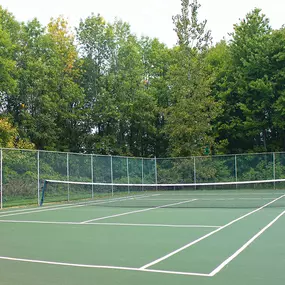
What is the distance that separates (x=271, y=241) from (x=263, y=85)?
23.4 meters

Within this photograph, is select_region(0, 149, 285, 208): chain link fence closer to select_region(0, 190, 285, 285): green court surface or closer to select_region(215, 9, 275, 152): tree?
select_region(0, 190, 285, 285): green court surface

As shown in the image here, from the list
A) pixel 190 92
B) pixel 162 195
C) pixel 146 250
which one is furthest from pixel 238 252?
pixel 190 92

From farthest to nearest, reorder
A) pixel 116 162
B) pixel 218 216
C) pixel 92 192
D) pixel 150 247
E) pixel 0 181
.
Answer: pixel 116 162, pixel 92 192, pixel 0 181, pixel 218 216, pixel 150 247

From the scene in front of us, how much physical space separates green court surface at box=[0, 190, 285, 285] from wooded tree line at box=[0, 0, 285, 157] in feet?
57.8

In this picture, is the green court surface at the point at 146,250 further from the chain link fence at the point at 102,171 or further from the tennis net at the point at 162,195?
the chain link fence at the point at 102,171

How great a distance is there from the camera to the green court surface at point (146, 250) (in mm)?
4816

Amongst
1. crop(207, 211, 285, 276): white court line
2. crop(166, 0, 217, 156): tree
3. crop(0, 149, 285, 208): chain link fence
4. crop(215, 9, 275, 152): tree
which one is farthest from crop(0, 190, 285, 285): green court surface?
crop(215, 9, 275, 152): tree

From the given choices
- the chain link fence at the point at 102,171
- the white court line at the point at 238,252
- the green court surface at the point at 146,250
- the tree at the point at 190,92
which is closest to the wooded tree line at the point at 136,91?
the tree at the point at 190,92

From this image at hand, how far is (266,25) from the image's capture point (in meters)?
32.9

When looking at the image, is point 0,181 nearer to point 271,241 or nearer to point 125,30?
point 271,241

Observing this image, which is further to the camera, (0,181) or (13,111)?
(13,111)

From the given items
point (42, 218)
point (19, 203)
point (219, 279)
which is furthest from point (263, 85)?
point (219, 279)

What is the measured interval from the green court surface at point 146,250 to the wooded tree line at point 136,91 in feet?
57.8

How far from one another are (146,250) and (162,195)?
51.5 ft
